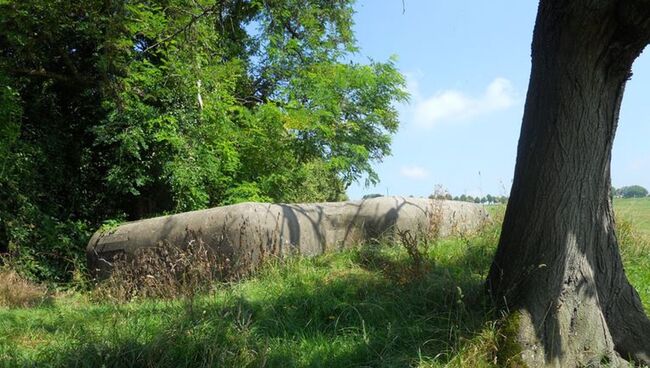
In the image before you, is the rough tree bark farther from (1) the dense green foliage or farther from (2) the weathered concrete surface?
(1) the dense green foliage

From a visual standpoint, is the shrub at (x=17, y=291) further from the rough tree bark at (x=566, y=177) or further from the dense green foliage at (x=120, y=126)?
the rough tree bark at (x=566, y=177)

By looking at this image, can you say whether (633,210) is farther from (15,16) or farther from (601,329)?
(15,16)

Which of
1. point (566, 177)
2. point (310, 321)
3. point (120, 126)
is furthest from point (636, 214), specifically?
point (120, 126)

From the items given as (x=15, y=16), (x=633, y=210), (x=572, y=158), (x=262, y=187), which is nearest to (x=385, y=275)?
(x=572, y=158)

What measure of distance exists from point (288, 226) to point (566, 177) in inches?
173

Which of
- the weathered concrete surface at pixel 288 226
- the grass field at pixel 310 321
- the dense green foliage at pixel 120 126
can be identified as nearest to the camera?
the grass field at pixel 310 321

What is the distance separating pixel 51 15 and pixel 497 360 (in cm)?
1106

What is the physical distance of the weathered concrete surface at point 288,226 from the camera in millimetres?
7906

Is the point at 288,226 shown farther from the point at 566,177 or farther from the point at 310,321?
the point at 566,177

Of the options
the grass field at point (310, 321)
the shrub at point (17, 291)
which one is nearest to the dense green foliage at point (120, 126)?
the shrub at point (17, 291)

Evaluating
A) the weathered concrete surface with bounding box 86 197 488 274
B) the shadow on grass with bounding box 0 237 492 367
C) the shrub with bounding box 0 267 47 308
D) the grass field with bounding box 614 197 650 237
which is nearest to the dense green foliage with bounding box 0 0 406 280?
the shrub with bounding box 0 267 47 308

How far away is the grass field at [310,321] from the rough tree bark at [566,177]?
0.42 m

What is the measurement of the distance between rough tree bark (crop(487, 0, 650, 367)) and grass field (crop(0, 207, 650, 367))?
42cm

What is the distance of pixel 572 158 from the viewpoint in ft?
15.2
